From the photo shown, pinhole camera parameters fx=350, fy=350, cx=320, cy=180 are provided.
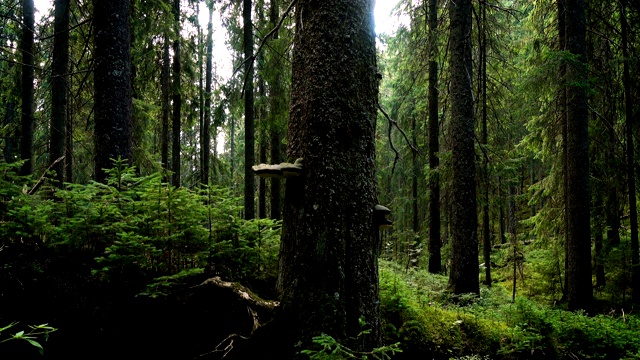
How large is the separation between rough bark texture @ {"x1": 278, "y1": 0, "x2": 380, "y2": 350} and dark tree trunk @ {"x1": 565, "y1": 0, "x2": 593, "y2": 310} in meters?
7.31

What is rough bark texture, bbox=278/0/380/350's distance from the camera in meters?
2.50

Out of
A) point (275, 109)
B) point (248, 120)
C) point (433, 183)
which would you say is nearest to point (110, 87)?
point (248, 120)

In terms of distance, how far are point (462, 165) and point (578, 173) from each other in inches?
107

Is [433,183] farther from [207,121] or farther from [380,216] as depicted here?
[380,216]

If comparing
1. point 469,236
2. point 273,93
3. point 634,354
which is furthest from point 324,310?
point 273,93

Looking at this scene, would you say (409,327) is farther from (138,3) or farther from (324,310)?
(138,3)

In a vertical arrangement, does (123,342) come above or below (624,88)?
below

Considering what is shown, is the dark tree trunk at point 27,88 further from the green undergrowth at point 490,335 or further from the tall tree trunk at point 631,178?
the tall tree trunk at point 631,178

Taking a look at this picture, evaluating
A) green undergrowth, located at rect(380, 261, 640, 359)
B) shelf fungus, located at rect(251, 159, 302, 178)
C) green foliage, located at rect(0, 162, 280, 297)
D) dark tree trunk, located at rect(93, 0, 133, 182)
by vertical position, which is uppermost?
dark tree trunk, located at rect(93, 0, 133, 182)

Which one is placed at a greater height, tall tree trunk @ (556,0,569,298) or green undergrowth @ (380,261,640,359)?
tall tree trunk @ (556,0,569,298)

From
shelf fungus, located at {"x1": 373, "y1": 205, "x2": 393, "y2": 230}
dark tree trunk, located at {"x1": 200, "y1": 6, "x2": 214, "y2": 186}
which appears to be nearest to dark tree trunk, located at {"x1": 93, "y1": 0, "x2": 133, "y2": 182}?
shelf fungus, located at {"x1": 373, "y1": 205, "x2": 393, "y2": 230}

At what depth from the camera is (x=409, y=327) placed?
12.0 feet

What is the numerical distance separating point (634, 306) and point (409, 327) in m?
8.70

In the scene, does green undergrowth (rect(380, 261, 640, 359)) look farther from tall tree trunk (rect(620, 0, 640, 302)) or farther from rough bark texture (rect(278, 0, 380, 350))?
tall tree trunk (rect(620, 0, 640, 302))
